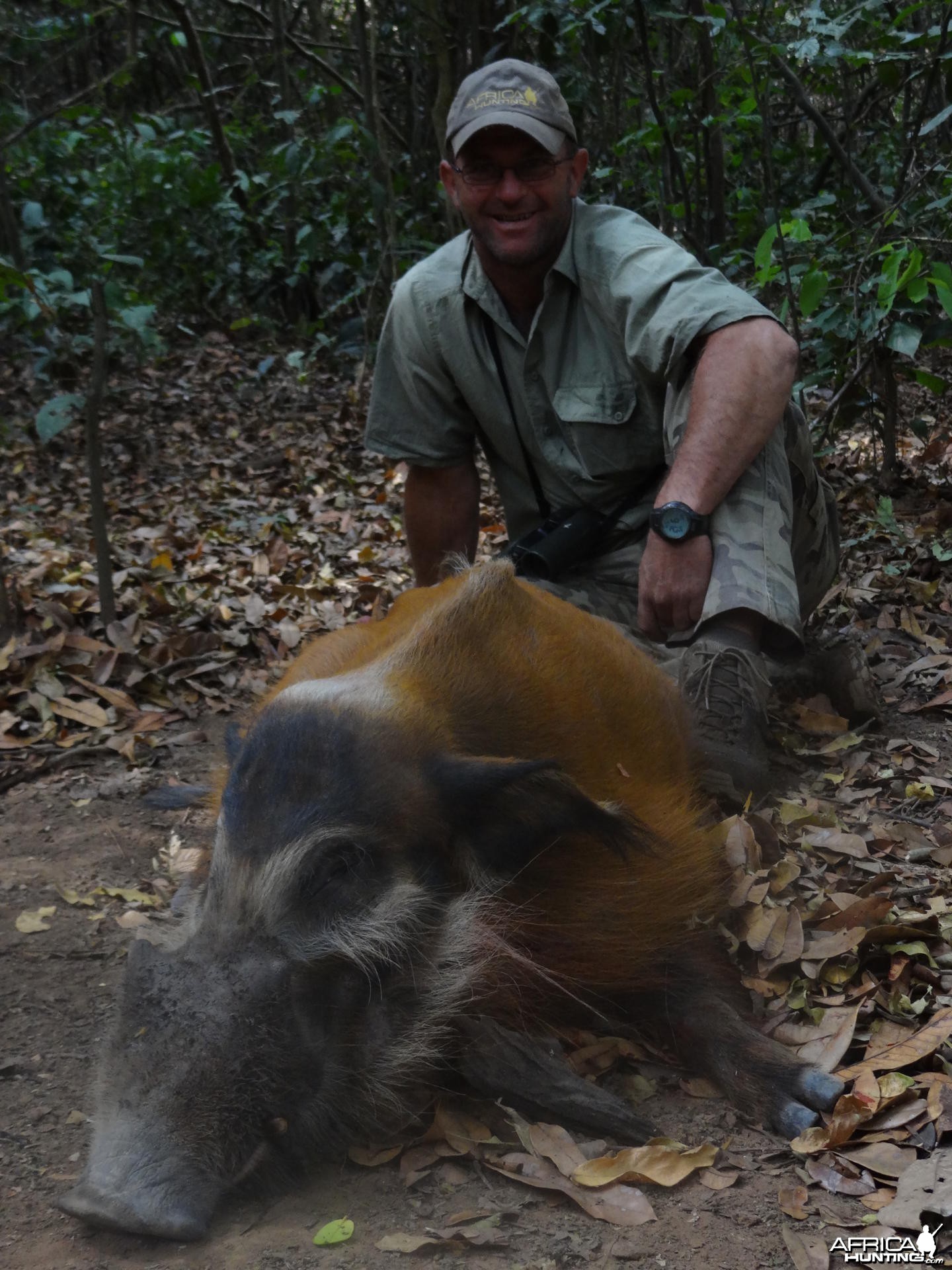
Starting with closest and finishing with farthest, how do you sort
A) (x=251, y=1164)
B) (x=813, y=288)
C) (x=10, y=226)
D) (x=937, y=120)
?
(x=251, y=1164) → (x=937, y=120) → (x=813, y=288) → (x=10, y=226)

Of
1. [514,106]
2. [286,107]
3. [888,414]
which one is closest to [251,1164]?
[514,106]

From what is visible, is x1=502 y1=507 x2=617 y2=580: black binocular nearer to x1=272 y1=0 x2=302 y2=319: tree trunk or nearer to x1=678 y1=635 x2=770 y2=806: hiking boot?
x1=678 y1=635 x2=770 y2=806: hiking boot

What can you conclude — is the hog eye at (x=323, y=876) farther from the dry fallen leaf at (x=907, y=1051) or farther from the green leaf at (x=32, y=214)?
the green leaf at (x=32, y=214)

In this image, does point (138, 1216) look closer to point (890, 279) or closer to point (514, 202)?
point (514, 202)

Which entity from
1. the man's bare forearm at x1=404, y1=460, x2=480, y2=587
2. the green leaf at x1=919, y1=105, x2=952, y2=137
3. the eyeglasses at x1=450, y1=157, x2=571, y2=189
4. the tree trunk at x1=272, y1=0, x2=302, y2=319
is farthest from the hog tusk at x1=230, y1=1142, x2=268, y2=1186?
the tree trunk at x1=272, y1=0, x2=302, y2=319

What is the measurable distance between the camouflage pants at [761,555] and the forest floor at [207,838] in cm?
35

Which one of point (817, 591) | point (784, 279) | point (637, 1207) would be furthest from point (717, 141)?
point (637, 1207)

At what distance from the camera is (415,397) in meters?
3.91

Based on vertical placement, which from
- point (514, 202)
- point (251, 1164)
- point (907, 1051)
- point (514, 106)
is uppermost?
point (514, 106)

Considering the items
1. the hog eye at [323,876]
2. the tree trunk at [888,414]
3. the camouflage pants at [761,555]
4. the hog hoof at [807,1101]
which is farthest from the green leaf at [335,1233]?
the tree trunk at [888,414]

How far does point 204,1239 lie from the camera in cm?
172

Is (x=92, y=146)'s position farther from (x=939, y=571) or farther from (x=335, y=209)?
(x=939, y=571)

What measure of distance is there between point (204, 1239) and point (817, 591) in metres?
2.71

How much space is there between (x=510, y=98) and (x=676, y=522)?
4.11 feet
